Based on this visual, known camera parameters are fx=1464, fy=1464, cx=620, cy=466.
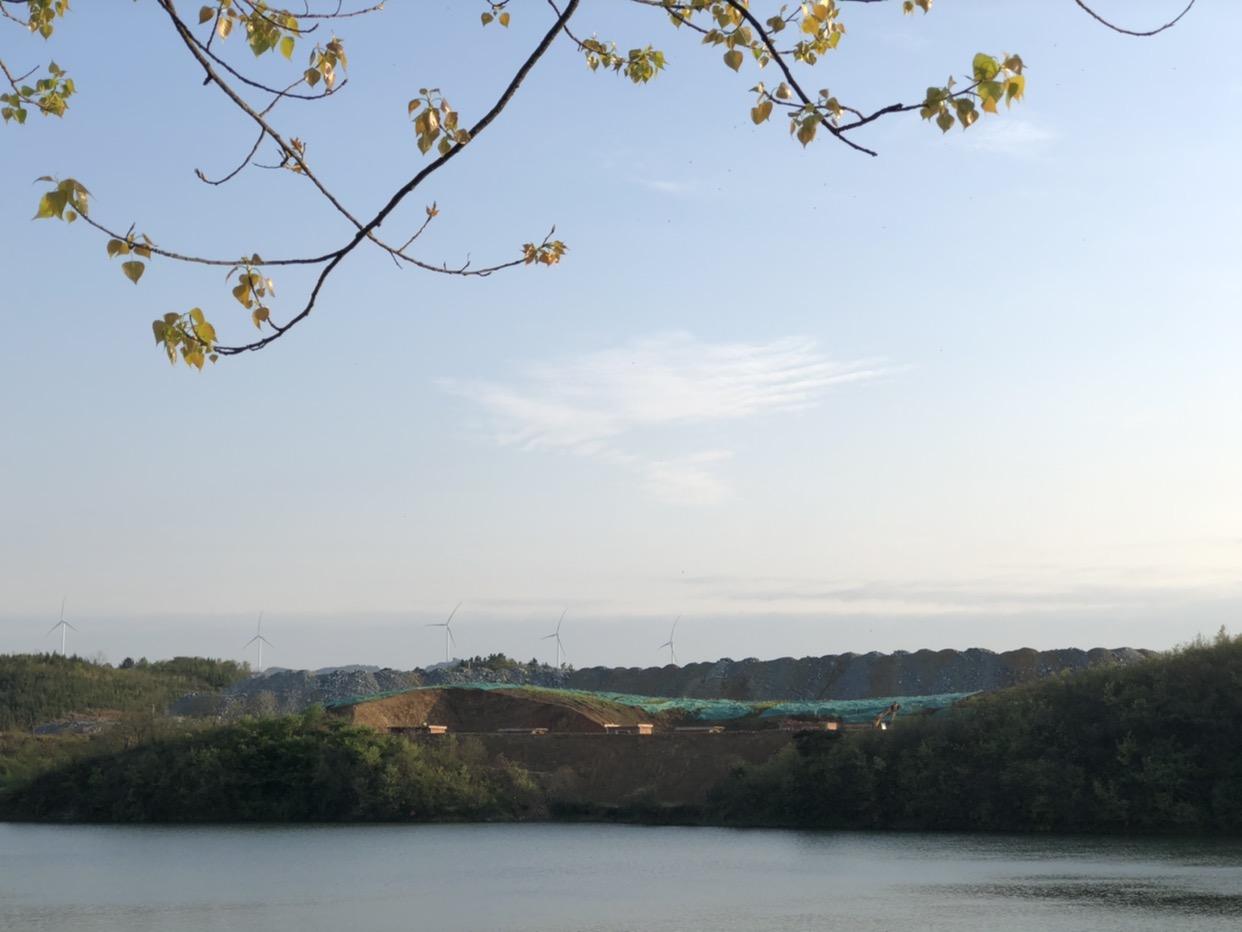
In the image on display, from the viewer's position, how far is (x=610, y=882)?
80.1 feet

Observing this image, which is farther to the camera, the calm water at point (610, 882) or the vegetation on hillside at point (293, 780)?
the vegetation on hillside at point (293, 780)

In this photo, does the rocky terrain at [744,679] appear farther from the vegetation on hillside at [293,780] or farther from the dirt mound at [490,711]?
the vegetation on hillside at [293,780]

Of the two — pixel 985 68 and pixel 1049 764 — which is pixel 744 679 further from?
pixel 985 68

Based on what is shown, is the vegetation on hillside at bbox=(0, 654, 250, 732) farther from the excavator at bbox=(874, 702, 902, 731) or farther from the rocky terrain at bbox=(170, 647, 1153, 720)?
the excavator at bbox=(874, 702, 902, 731)

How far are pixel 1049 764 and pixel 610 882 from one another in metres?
14.3

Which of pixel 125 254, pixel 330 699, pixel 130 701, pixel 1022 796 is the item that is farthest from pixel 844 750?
pixel 130 701

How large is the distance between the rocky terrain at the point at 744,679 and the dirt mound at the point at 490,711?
5.71 meters

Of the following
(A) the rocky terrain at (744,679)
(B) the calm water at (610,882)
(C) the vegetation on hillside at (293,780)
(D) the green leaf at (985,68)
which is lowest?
(B) the calm water at (610,882)

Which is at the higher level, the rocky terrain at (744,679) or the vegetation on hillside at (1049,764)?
the rocky terrain at (744,679)

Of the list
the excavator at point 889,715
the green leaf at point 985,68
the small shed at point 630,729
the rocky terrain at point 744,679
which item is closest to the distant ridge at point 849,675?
the rocky terrain at point 744,679

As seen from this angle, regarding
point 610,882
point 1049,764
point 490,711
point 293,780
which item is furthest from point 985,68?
point 490,711

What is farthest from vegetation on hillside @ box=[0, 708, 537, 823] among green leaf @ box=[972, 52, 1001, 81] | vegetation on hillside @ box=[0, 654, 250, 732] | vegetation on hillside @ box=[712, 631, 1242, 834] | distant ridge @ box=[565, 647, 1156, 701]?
green leaf @ box=[972, 52, 1001, 81]

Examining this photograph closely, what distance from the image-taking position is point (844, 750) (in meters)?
36.2

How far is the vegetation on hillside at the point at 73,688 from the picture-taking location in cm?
6862
